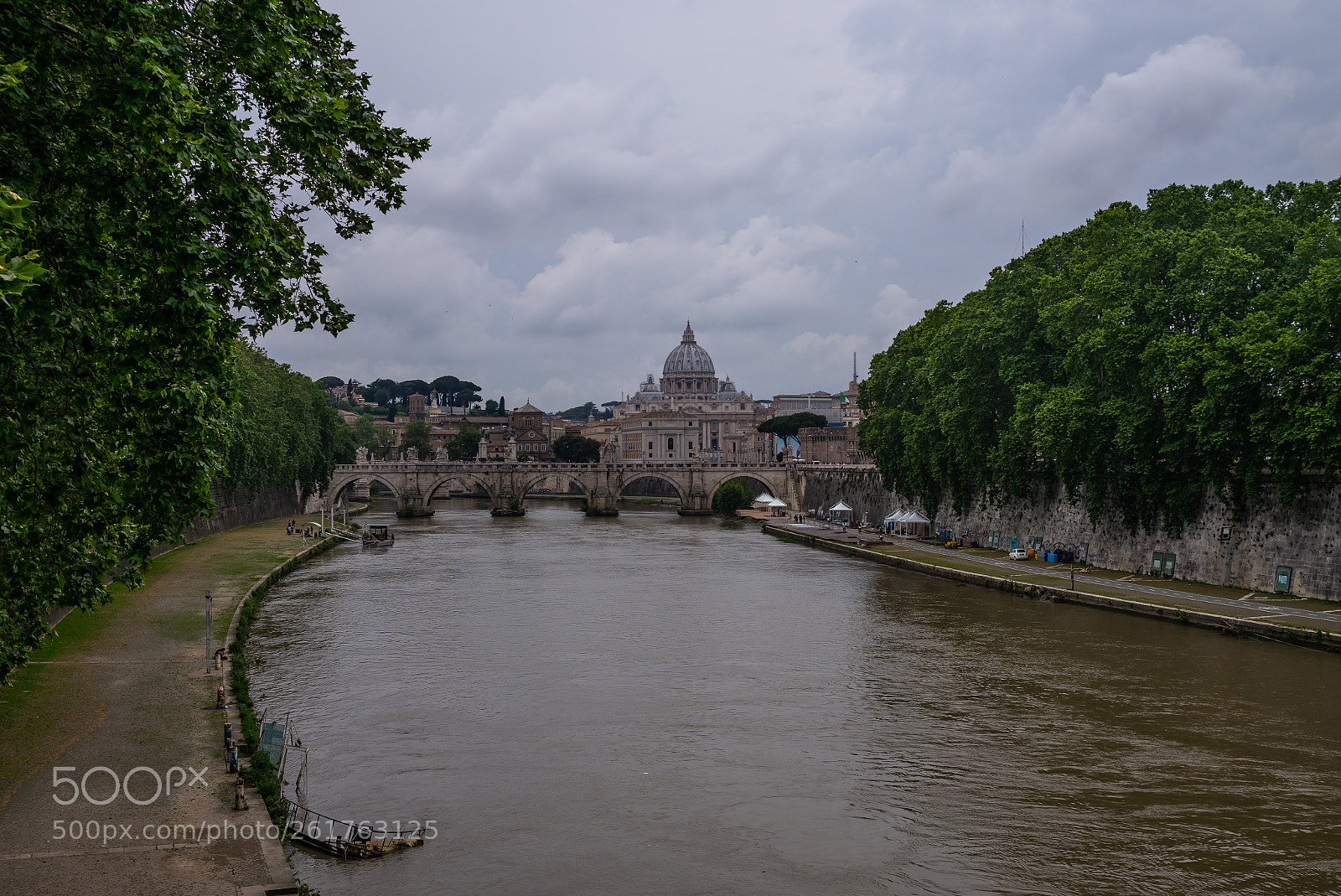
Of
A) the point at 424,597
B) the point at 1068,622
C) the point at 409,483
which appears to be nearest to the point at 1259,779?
the point at 1068,622

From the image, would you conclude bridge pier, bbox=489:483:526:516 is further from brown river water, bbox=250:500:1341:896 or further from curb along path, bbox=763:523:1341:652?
brown river water, bbox=250:500:1341:896

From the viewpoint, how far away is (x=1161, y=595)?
32.3 metres

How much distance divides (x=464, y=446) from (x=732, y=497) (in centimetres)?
6434

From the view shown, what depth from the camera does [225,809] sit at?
539 inches

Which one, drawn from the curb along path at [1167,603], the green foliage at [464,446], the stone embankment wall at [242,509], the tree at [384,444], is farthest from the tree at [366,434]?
the curb along path at [1167,603]

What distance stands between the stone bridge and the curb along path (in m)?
42.6

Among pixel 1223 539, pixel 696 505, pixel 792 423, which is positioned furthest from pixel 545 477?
pixel 792 423

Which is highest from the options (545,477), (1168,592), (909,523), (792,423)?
(792,423)

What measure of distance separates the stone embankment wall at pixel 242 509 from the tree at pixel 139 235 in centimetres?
3300

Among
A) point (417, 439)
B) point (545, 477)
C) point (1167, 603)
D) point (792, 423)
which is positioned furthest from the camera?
point (792, 423)

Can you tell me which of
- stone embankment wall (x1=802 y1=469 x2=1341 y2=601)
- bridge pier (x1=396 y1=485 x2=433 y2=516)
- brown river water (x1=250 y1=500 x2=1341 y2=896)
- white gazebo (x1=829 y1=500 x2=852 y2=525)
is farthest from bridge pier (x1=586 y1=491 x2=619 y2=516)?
brown river water (x1=250 y1=500 x2=1341 y2=896)

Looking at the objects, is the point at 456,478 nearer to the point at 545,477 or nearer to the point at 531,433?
the point at 545,477

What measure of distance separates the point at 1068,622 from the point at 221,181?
Result: 1071 inches

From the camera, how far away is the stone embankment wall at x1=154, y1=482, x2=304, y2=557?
167 feet
